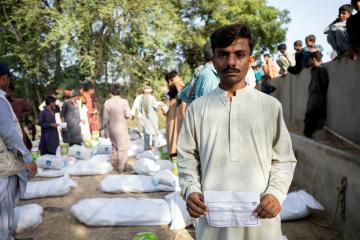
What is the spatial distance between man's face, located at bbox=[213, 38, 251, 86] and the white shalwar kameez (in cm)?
8

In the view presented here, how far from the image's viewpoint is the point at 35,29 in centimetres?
1284

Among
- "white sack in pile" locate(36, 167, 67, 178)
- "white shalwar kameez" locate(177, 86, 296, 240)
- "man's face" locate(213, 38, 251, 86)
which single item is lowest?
"white sack in pile" locate(36, 167, 67, 178)

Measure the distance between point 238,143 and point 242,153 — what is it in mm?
49

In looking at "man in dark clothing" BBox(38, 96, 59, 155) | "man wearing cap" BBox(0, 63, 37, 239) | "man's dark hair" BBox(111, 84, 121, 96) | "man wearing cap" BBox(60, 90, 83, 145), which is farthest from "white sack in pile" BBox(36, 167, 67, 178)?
"man wearing cap" BBox(0, 63, 37, 239)

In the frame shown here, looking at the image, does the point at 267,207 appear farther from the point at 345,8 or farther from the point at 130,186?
the point at 345,8

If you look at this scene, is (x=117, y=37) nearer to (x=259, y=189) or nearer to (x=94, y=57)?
(x=94, y=57)

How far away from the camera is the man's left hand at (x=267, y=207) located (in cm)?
139

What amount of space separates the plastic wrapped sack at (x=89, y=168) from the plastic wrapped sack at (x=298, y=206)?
3.66 m

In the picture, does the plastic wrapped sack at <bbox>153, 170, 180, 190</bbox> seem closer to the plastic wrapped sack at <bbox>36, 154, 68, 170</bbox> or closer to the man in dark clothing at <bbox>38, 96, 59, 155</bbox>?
the plastic wrapped sack at <bbox>36, 154, 68, 170</bbox>

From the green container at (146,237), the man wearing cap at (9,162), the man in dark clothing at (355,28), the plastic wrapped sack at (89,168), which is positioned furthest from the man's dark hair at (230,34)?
the plastic wrapped sack at (89,168)

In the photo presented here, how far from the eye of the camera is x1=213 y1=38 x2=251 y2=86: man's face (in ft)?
5.08

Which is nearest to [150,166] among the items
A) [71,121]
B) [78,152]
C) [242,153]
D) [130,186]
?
[130,186]

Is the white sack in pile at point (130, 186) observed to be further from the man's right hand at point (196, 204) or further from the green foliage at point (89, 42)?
the green foliage at point (89, 42)

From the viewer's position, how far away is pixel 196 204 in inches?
57.4
